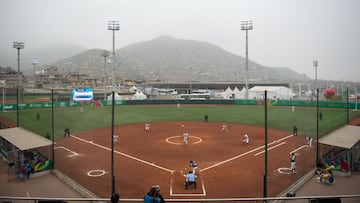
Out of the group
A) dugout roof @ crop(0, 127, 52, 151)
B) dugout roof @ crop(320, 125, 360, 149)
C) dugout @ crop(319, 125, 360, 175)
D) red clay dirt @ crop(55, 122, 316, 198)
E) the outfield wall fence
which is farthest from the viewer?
the outfield wall fence

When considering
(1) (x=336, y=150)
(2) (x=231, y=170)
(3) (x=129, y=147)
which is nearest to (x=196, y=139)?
(3) (x=129, y=147)

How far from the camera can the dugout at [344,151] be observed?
Answer: 17814 millimetres

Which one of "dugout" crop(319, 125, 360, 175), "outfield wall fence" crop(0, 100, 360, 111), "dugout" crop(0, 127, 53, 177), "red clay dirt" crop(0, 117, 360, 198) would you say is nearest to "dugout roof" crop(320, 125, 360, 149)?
"dugout" crop(319, 125, 360, 175)

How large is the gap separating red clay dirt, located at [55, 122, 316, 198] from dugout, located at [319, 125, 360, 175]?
164 cm

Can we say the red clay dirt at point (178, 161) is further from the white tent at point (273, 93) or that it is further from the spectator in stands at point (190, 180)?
the white tent at point (273, 93)

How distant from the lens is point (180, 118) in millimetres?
48531

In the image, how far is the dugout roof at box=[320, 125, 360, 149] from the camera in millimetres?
18125

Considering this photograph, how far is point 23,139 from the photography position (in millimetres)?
19938

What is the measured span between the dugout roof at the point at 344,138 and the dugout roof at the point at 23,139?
1875 centimetres

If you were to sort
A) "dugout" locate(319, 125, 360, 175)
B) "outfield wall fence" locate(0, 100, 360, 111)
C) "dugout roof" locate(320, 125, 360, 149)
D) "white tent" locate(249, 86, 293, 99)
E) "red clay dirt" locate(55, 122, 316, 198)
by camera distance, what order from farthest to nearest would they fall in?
"white tent" locate(249, 86, 293, 99), "outfield wall fence" locate(0, 100, 360, 111), "dugout roof" locate(320, 125, 360, 149), "dugout" locate(319, 125, 360, 175), "red clay dirt" locate(55, 122, 316, 198)

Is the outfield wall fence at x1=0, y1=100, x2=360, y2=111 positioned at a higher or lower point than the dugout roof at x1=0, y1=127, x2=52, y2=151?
higher

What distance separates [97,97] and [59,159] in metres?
52.7

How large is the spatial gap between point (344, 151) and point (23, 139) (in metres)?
22.3

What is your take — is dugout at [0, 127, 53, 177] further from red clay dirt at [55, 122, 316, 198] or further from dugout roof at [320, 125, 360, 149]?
dugout roof at [320, 125, 360, 149]
